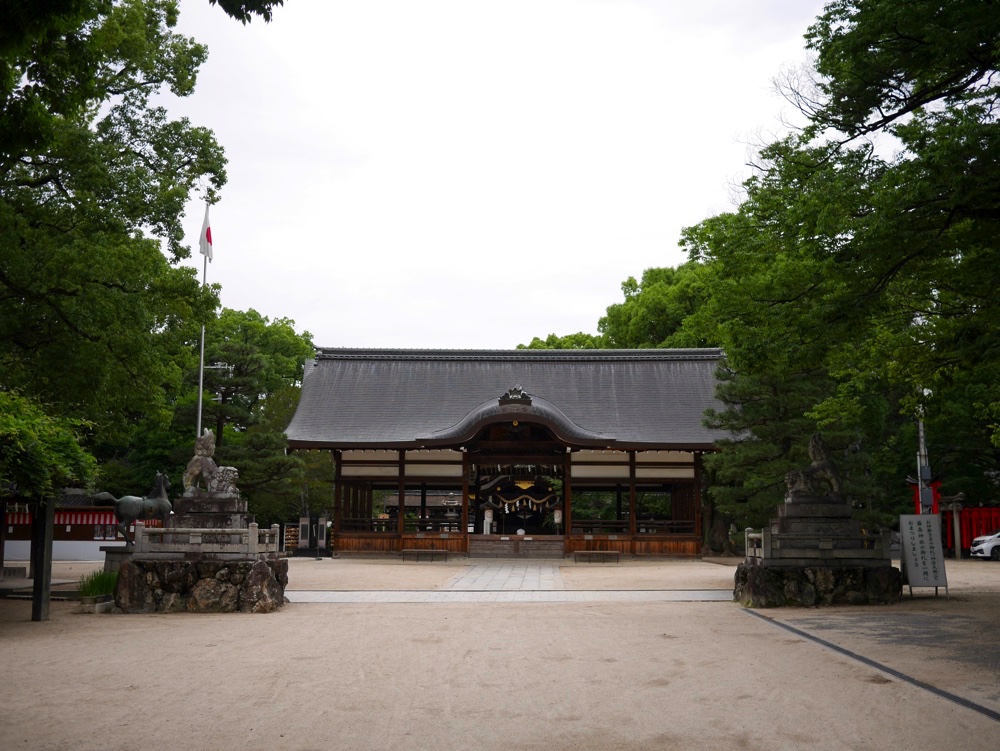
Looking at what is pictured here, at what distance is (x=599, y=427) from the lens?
2680 centimetres

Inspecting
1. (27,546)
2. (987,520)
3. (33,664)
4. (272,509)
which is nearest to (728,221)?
(33,664)

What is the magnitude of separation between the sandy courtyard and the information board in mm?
744

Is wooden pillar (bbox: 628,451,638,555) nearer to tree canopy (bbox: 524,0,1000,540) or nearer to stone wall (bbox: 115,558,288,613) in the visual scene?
tree canopy (bbox: 524,0,1000,540)

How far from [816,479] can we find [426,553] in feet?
45.3

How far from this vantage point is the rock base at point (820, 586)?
12625mm

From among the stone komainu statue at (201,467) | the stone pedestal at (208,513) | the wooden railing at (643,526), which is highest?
the stone komainu statue at (201,467)

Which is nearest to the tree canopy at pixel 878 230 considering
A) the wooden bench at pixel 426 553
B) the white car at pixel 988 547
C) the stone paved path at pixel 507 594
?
the stone paved path at pixel 507 594

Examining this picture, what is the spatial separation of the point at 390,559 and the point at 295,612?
12642 mm

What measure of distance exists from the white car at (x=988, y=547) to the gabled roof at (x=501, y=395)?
868 cm

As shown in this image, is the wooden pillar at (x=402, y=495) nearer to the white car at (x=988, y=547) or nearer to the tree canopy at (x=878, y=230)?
the tree canopy at (x=878, y=230)

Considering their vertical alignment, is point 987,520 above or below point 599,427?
below

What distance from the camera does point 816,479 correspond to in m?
13.0

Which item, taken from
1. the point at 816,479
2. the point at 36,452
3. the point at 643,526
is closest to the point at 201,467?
the point at 36,452

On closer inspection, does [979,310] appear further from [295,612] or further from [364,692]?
[295,612]
